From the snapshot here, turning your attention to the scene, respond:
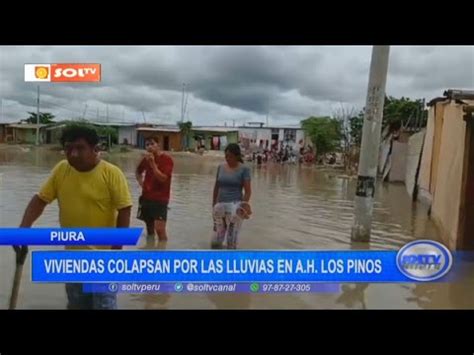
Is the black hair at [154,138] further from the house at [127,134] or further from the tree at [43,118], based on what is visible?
the tree at [43,118]

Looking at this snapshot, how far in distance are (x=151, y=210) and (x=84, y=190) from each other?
49 centimetres

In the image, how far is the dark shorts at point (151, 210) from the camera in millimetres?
2859

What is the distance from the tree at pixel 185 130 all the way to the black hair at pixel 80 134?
21.2 inches

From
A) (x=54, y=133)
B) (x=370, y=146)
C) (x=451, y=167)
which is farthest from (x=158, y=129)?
(x=451, y=167)

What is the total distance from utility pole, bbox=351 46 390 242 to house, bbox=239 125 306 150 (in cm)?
50

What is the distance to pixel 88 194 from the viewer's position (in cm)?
258

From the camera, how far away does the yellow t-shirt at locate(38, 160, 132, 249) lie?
8.42 feet
